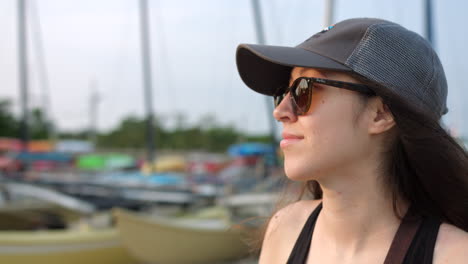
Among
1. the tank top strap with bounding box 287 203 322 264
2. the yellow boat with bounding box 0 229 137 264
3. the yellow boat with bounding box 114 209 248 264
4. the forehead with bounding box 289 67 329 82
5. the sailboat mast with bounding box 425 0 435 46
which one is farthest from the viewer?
the yellow boat with bounding box 114 209 248 264

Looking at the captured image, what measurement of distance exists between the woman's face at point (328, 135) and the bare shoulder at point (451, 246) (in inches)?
10.5

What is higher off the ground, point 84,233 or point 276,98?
point 276,98

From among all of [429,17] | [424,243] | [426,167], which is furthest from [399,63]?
[429,17]

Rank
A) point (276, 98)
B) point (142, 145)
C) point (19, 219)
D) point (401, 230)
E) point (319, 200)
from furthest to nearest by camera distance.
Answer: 1. point (142, 145)
2. point (19, 219)
3. point (319, 200)
4. point (276, 98)
5. point (401, 230)

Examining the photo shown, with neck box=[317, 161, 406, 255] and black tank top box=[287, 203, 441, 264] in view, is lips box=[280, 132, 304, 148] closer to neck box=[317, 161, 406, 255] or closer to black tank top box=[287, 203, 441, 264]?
neck box=[317, 161, 406, 255]

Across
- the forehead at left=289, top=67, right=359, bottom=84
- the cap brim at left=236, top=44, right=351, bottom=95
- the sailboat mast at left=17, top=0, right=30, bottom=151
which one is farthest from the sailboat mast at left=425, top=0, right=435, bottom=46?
the sailboat mast at left=17, top=0, right=30, bottom=151

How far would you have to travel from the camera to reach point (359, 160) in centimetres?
108

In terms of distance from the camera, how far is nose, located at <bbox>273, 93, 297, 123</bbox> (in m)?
1.11

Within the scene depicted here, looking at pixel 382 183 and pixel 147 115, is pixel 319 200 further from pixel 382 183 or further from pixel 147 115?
pixel 147 115

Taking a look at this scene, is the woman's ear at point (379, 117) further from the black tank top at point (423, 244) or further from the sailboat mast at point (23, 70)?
the sailboat mast at point (23, 70)

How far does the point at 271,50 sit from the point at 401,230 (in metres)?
0.56

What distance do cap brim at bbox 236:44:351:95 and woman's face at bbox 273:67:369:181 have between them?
0.06m

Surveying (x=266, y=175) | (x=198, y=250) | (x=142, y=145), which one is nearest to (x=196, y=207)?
(x=266, y=175)

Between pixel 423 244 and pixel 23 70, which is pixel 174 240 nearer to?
pixel 423 244
